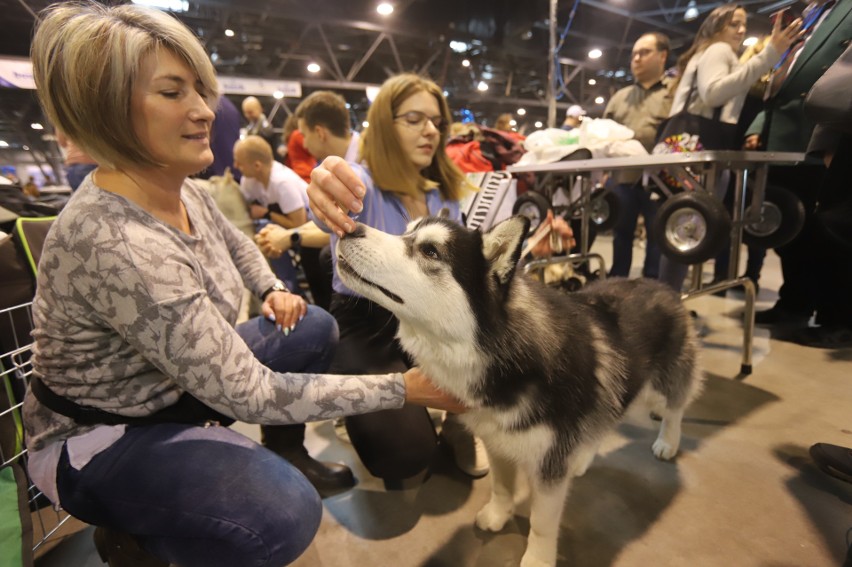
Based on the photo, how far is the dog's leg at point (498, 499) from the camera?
134 cm

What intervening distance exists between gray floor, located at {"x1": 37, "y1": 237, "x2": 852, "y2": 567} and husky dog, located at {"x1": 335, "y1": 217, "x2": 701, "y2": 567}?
0.68 feet

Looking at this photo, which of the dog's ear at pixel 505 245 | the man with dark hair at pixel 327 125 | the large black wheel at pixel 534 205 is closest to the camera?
the dog's ear at pixel 505 245

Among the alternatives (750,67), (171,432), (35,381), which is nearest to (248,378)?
(171,432)

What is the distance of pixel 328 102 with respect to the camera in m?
2.84

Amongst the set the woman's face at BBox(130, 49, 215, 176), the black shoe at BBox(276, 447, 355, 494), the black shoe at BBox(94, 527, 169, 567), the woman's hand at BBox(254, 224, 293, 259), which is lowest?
the black shoe at BBox(276, 447, 355, 494)

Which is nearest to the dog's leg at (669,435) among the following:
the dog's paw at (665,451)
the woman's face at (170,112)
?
the dog's paw at (665,451)

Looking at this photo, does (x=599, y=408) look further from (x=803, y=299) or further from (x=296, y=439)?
(x=803, y=299)

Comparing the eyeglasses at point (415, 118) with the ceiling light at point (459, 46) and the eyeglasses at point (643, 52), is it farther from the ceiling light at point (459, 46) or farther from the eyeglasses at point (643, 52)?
the ceiling light at point (459, 46)

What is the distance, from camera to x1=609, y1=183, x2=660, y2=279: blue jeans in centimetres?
329

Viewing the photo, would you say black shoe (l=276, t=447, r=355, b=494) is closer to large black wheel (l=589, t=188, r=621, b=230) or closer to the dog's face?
the dog's face

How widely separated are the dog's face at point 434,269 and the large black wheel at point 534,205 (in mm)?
1736

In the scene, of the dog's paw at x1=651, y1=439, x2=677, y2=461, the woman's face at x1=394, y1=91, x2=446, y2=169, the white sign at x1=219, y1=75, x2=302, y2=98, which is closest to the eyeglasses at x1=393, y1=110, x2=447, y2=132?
the woman's face at x1=394, y1=91, x2=446, y2=169

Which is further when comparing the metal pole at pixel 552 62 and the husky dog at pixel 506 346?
the metal pole at pixel 552 62

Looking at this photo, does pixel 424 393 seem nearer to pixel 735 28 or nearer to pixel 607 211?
pixel 607 211
